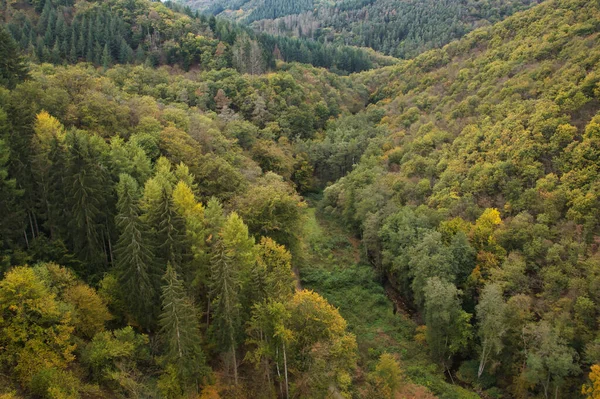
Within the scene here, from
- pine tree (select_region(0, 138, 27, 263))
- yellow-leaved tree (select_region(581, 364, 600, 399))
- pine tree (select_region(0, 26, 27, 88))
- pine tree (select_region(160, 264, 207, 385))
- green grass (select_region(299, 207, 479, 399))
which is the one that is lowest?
green grass (select_region(299, 207, 479, 399))

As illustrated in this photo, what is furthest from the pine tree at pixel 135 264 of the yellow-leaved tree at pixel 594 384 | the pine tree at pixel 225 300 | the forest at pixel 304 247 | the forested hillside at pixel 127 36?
the forested hillside at pixel 127 36

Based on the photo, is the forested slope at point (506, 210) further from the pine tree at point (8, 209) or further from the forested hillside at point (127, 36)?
the forested hillside at point (127, 36)

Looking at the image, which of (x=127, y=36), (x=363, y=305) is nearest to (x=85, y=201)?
(x=363, y=305)

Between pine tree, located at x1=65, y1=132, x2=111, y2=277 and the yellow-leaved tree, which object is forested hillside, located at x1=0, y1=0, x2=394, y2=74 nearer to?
pine tree, located at x1=65, y1=132, x2=111, y2=277

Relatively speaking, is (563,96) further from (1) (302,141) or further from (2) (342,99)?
(2) (342,99)

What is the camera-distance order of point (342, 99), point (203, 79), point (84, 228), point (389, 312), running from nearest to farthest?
point (84, 228)
point (389, 312)
point (203, 79)
point (342, 99)

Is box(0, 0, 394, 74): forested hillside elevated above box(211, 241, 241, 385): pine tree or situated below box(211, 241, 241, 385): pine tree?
above

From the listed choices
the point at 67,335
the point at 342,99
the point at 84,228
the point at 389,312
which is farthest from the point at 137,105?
the point at 342,99

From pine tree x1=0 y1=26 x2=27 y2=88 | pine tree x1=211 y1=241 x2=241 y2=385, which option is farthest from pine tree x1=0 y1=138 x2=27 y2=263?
pine tree x1=0 y1=26 x2=27 y2=88
